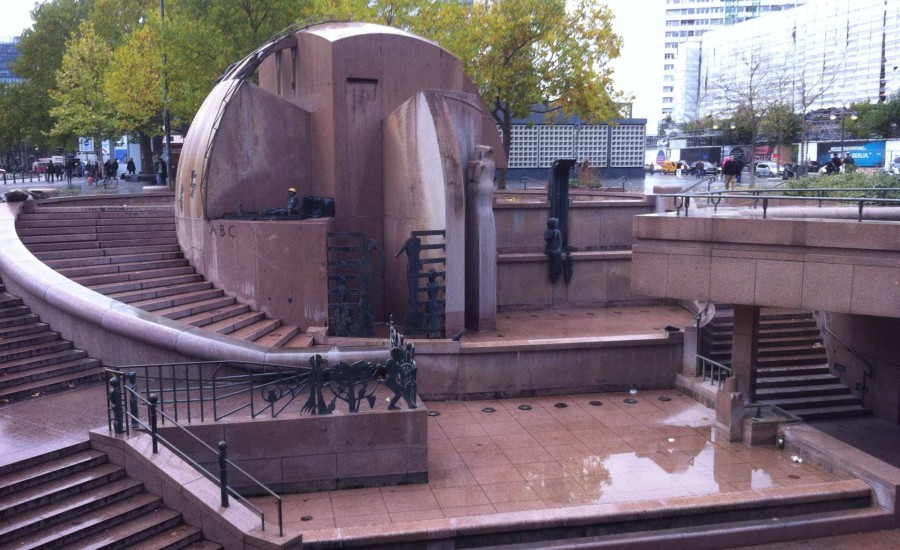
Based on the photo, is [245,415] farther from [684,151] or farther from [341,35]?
[684,151]

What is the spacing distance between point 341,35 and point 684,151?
5445 centimetres

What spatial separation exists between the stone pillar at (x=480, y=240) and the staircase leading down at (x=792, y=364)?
4.53 metres

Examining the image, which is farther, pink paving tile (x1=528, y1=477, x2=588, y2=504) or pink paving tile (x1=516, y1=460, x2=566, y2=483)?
pink paving tile (x1=516, y1=460, x2=566, y2=483)

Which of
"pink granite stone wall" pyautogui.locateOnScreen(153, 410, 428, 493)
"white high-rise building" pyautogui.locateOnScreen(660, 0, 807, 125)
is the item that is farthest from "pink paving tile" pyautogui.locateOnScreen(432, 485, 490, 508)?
"white high-rise building" pyautogui.locateOnScreen(660, 0, 807, 125)

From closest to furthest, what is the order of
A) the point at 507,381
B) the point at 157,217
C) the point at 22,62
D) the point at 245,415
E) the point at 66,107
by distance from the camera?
the point at 245,415, the point at 507,381, the point at 157,217, the point at 66,107, the point at 22,62

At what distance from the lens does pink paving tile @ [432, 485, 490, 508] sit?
10430 millimetres

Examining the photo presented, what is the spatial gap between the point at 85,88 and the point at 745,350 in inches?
1381

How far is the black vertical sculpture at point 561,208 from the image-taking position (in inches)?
816

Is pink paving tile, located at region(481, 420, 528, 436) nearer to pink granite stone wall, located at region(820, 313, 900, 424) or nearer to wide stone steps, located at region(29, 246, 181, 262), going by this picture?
pink granite stone wall, located at region(820, 313, 900, 424)

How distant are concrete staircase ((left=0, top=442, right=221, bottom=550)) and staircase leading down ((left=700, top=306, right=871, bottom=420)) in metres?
10.0

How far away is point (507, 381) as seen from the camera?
15.0m

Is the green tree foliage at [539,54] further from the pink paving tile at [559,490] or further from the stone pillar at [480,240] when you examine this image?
the pink paving tile at [559,490]

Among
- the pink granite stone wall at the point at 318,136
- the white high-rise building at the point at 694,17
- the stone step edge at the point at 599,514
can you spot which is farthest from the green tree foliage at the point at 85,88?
the white high-rise building at the point at 694,17

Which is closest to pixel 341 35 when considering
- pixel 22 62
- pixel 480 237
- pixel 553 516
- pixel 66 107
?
pixel 480 237
